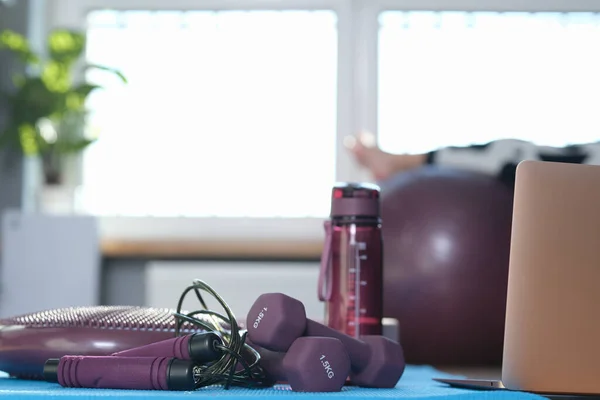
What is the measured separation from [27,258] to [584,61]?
96.5 inches

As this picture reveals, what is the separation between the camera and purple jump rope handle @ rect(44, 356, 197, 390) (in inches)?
21.5

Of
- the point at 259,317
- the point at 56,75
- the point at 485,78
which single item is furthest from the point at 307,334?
the point at 485,78

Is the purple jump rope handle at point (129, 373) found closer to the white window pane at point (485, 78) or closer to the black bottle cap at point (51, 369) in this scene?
the black bottle cap at point (51, 369)

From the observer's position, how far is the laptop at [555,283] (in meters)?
0.55

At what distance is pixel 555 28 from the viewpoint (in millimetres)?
3352

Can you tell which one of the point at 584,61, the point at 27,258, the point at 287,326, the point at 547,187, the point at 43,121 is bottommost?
the point at 27,258

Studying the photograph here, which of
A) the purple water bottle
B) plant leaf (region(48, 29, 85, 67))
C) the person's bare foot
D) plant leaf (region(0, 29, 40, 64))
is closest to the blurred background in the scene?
plant leaf (region(48, 29, 85, 67))

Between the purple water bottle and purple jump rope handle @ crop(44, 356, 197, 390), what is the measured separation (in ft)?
0.75

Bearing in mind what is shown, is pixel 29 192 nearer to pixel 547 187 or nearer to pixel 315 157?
pixel 315 157

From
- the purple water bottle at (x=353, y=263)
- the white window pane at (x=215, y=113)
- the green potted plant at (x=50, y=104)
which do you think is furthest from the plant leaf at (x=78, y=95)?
the purple water bottle at (x=353, y=263)

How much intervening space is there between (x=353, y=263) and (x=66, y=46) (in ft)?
8.84

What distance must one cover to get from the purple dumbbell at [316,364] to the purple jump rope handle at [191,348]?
5 cm

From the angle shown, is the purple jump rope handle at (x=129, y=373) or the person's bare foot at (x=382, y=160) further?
the person's bare foot at (x=382, y=160)

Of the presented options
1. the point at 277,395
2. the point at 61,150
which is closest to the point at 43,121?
the point at 61,150
